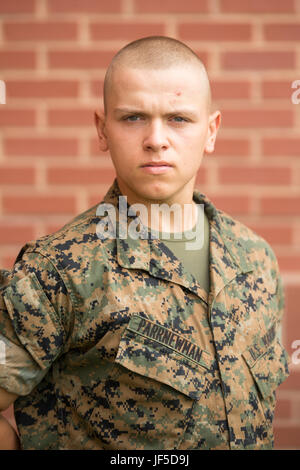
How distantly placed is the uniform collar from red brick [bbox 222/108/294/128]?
2.25 ft

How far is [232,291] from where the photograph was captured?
53.0 inches

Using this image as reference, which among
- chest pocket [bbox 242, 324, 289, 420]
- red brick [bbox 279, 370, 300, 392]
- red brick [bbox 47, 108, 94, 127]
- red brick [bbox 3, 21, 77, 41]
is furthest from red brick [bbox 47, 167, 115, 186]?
red brick [bbox 279, 370, 300, 392]

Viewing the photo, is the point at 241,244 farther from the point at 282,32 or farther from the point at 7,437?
the point at 282,32

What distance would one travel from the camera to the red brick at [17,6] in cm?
193

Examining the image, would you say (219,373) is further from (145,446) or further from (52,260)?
(52,260)

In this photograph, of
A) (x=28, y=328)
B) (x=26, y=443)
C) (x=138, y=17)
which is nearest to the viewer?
(x=28, y=328)

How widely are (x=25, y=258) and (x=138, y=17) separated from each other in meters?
1.14

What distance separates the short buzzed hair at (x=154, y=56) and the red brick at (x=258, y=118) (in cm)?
69

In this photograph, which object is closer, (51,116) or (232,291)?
(232,291)

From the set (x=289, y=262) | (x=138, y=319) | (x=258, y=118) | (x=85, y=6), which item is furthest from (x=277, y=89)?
(x=138, y=319)

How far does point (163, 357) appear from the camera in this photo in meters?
1.21

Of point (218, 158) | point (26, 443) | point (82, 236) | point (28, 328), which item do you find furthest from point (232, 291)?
point (218, 158)

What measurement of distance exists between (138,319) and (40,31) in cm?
125

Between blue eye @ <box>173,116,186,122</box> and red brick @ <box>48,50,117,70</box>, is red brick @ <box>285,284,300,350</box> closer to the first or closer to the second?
blue eye @ <box>173,116,186,122</box>
